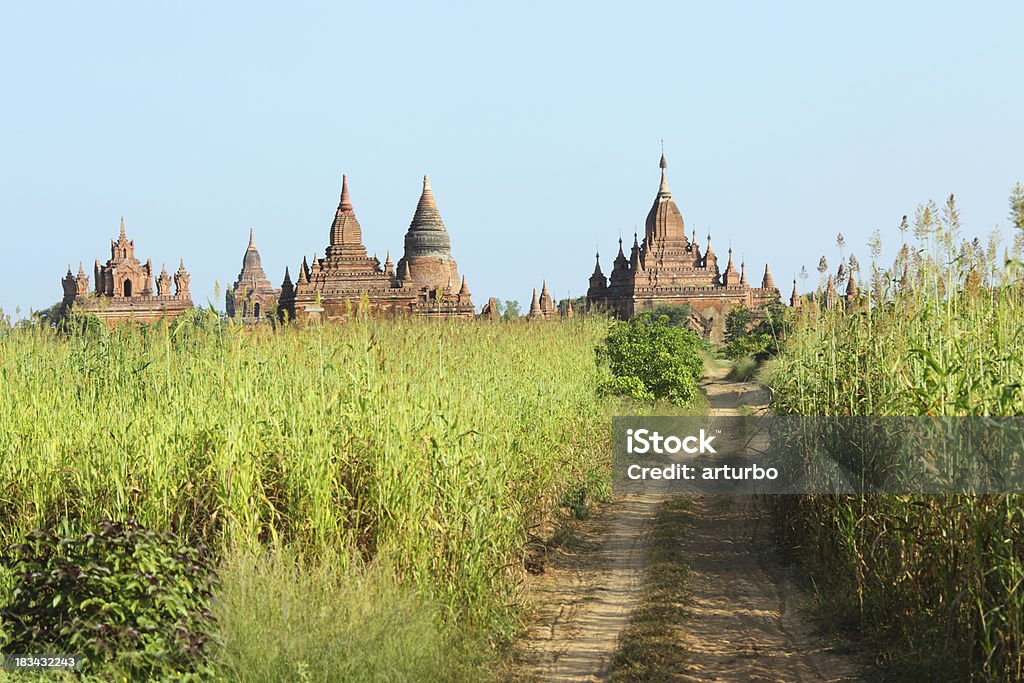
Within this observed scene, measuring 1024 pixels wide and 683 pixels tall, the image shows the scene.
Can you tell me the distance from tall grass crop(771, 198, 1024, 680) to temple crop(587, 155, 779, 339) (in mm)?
44067

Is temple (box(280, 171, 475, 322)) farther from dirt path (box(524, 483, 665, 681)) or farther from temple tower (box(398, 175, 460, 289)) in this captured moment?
dirt path (box(524, 483, 665, 681))

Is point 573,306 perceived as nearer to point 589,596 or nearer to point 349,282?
point 349,282

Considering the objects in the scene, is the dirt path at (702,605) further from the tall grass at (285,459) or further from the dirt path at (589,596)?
the tall grass at (285,459)

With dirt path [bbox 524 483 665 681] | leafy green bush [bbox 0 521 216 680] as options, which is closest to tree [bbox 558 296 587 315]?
dirt path [bbox 524 483 665 681]

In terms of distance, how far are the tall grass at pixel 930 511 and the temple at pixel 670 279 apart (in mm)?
44067

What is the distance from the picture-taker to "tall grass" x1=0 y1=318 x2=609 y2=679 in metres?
5.86

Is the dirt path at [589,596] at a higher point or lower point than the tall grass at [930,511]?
lower

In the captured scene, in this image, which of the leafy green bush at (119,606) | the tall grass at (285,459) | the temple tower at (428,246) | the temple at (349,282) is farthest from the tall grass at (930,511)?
the temple tower at (428,246)

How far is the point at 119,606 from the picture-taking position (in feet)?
16.4

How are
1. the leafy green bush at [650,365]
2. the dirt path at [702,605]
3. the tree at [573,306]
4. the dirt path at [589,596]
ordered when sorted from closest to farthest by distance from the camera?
1. the dirt path at [702,605]
2. the dirt path at [589,596]
3. the leafy green bush at [650,365]
4. the tree at [573,306]

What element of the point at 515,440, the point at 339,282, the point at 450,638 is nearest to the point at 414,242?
the point at 339,282

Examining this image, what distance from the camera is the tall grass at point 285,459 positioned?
5859 mm

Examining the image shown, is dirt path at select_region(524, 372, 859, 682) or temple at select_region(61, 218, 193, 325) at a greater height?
temple at select_region(61, 218, 193, 325)

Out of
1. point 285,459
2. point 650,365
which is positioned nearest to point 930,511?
point 285,459
